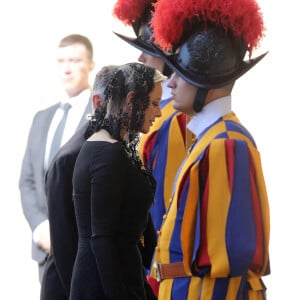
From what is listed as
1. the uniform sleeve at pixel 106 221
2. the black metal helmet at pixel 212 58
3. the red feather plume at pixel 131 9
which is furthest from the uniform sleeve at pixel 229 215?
the red feather plume at pixel 131 9

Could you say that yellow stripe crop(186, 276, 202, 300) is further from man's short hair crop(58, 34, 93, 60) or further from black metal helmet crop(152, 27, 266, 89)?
man's short hair crop(58, 34, 93, 60)

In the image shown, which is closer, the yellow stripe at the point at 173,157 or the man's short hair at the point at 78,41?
the yellow stripe at the point at 173,157

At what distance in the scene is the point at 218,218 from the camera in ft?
13.9

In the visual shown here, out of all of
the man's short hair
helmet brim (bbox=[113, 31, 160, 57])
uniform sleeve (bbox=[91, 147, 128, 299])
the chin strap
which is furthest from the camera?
the man's short hair

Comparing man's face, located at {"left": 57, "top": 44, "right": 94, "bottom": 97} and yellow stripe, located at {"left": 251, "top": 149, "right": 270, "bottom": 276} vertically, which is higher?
man's face, located at {"left": 57, "top": 44, "right": 94, "bottom": 97}

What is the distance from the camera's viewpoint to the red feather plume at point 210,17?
441 centimetres

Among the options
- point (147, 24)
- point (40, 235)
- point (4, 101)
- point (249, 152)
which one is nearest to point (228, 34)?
point (249, 152)

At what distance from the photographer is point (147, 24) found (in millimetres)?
5141

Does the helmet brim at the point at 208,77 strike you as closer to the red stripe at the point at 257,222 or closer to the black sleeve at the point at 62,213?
the red stripe at the point at 257,222

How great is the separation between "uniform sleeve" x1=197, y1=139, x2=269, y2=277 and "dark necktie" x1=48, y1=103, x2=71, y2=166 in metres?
2.06

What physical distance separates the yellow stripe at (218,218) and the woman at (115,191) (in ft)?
0.69

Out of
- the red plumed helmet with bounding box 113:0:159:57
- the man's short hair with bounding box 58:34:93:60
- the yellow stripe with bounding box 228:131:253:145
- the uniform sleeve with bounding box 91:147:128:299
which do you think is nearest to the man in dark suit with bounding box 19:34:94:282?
the man's short hair with bounding box 58:34:93:60

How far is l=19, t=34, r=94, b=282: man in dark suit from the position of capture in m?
6.27

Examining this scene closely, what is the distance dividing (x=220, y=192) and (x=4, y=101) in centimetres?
381
